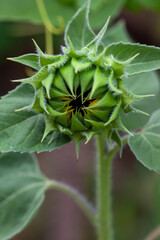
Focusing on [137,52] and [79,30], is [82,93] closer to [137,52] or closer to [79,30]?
[137,52]

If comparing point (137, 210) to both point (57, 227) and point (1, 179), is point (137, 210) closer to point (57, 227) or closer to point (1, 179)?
point (57, 227)

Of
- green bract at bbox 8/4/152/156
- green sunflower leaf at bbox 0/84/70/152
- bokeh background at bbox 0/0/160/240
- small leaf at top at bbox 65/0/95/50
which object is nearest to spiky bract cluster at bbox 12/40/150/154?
green bract at bbox 8/4/152/156

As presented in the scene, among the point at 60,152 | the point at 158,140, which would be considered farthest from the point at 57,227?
the point at 158,140

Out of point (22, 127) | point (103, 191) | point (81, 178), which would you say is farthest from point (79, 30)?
point (81, 178)

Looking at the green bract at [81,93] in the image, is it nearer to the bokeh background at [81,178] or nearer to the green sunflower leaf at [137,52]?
the green sunflower leaf at [137,52]

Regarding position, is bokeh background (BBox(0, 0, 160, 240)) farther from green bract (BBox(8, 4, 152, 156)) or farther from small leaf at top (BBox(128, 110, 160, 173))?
green bract (BBox(8, 4, 152, 156))

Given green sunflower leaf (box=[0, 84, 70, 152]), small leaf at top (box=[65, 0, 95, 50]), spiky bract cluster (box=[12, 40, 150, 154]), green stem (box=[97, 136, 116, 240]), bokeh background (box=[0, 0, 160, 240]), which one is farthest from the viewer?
bokeh background (box=[0, 0, 160, 240])
